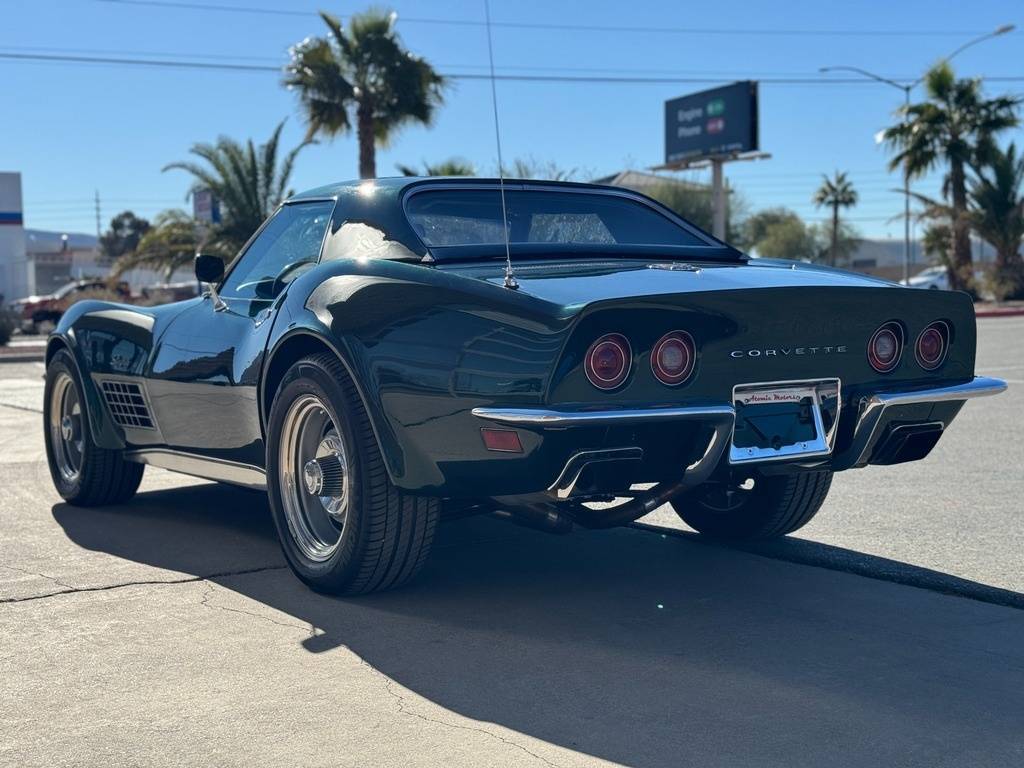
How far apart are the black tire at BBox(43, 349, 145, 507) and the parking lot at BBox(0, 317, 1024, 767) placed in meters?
0.27

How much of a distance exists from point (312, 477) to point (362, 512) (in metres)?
0.44

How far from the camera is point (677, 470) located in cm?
379

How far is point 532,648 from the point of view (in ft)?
12.3

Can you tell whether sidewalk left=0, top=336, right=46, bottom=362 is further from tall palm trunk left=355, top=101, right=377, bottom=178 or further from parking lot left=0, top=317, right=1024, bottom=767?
parking lot left=0, top=317, right=1024, bottom=767

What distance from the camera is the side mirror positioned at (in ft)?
17.7

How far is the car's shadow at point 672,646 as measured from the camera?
3021 mm

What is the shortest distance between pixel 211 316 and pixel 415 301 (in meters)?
1.69

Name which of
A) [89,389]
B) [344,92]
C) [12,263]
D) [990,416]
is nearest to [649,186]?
[12,263]

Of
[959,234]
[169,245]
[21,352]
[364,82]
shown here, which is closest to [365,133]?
[364,82]

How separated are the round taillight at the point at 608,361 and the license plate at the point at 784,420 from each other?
0.40m

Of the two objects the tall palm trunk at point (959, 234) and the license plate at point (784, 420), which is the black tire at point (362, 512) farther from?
the tall palm trunk at point (959, 234)

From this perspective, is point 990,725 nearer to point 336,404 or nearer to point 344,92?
point 336,404

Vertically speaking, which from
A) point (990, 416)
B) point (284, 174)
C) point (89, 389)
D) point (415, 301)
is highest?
point (284, 174)

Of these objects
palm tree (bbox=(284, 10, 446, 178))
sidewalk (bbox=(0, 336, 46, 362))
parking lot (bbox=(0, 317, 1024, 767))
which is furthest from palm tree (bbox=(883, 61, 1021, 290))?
parking lot (bbox=(0, 317, 1024, 767))
